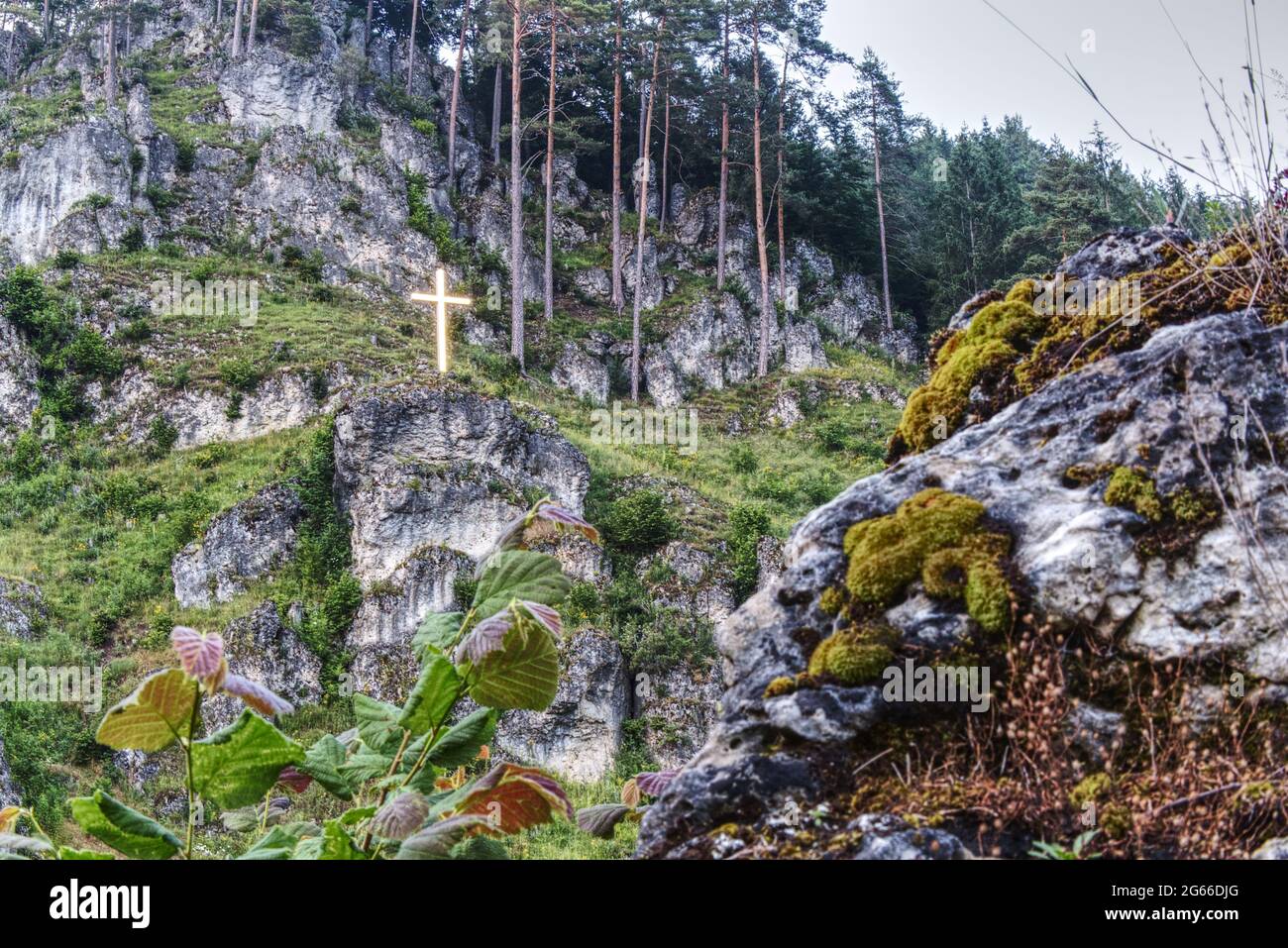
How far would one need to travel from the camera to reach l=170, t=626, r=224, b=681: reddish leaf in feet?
6.14

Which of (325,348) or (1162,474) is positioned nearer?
(1162,474)

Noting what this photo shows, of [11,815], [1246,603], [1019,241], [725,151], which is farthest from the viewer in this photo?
[725,151]

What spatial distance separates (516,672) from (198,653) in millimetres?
699

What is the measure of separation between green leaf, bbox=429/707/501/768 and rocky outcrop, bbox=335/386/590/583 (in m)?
18.3

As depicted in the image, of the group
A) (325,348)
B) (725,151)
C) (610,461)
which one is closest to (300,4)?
(725,151)

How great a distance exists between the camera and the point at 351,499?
21.1 m

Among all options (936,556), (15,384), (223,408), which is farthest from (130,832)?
(15,384)

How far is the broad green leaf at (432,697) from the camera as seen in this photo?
2.22m

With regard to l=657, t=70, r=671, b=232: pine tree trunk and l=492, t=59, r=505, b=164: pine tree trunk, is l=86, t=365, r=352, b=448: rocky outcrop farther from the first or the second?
l=657, t=70, r=671, b=232: pine tree trunk

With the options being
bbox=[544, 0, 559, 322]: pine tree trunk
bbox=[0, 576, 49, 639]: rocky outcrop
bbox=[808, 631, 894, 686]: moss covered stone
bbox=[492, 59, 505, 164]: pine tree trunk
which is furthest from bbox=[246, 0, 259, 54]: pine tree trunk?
bbox=[808, 631, 894, 686]: moss covered stone

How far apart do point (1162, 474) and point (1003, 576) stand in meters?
0.66

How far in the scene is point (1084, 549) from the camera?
326cm

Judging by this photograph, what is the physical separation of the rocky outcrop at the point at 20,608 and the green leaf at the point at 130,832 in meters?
18.9
